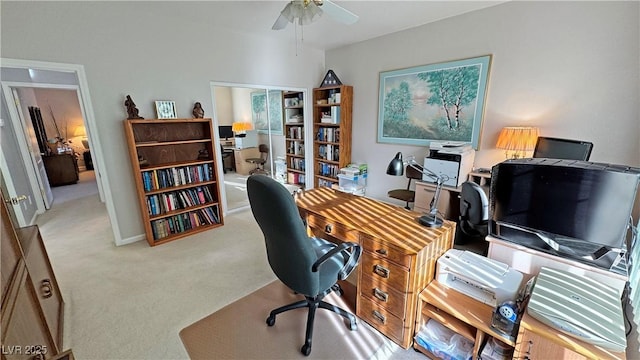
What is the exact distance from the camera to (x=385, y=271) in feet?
5.11

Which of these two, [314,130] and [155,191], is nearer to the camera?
[155,191]

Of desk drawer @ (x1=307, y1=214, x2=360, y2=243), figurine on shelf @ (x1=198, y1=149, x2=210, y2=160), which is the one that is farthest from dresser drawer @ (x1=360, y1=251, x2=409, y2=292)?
figurine on shelf @ (x1=198, y1=149, x2=210, y2=160)

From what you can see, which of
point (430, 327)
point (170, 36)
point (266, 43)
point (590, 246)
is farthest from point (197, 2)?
point (590, 246)

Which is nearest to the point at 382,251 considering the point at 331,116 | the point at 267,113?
the point at 331,116

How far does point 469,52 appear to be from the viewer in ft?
9.57

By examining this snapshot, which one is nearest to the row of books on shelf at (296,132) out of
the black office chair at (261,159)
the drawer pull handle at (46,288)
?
the black office chair at (261,159)

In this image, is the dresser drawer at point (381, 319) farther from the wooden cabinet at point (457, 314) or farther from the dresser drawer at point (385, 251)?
the dresser drawer at point (385, 251)

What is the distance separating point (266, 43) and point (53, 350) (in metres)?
3.91

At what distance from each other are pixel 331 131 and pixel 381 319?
3.25m

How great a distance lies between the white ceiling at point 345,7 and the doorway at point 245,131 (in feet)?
2.57

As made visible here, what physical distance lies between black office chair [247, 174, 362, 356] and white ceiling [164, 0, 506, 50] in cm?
234

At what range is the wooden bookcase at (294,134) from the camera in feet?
15.1

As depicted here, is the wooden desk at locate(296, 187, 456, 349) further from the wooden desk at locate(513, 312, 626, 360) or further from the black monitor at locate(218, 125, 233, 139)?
the black monitor at locate(218, 125, 233, 139)

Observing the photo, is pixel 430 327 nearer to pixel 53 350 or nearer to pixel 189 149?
pixel 53 350
